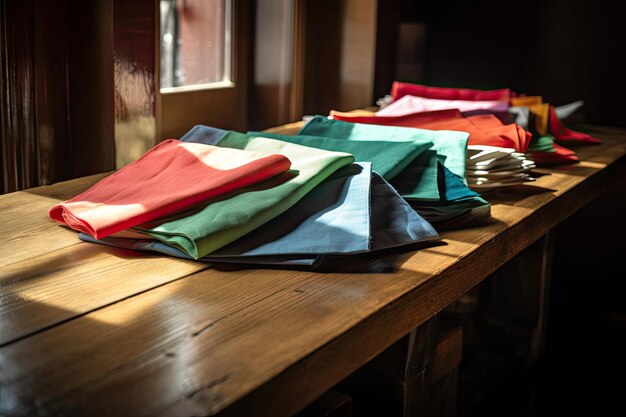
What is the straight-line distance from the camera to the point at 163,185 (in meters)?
1.14

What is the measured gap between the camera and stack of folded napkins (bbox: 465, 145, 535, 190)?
1.41 meters

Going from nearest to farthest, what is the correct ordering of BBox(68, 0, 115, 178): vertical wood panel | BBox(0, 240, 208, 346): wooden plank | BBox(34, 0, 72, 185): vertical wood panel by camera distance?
BBox(0, 240, 208, 346): wooden plank
BBox(34, 0, 72, 185): vertical wood panel
BBox(68, 0, 115, 178): vertical wood panel

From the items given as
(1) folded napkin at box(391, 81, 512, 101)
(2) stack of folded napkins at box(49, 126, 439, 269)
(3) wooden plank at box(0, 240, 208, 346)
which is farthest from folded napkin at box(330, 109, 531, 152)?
(3) wooden plank at box(0, 240, 208, 346)

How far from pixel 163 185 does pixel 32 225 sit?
0.20 m

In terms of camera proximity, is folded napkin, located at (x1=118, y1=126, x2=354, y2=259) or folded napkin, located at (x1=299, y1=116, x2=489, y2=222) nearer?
folded napkin, located at (x1=118, y1=126, x2=354, y2=259)

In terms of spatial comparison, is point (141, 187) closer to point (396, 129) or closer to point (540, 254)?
point (396, 129)

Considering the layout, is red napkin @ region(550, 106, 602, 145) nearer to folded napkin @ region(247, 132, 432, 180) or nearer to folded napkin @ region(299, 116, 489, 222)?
folded napkin @ region(299, 116, 489, 222)

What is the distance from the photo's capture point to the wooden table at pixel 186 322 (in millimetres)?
652

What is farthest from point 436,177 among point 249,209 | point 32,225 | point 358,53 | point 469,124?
point 358,53

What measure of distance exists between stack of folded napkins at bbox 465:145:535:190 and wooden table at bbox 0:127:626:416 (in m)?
0.24

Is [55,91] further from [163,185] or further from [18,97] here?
[163,185]

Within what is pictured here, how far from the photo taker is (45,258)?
3.25 feet

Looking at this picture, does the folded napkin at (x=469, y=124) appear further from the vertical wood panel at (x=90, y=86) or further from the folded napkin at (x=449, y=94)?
the vertical wood panel at (x=90, y=86)

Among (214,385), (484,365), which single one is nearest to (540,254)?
(484,365)
